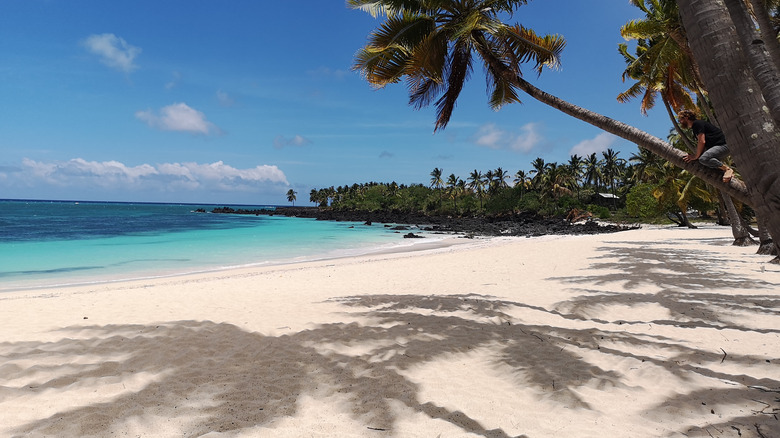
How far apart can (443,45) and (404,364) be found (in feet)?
20.2

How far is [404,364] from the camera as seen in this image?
14.2 feet

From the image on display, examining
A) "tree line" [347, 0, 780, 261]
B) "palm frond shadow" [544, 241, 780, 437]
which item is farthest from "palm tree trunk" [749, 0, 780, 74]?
"palm frond shadow" [544, 241, 780, 437]

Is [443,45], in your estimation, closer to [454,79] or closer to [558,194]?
→ [454,79]

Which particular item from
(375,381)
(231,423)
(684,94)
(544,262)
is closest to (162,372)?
(231,423)

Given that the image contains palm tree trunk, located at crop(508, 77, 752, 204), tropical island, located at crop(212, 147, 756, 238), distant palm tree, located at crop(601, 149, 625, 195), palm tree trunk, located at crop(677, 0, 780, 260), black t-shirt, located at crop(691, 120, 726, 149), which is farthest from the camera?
distant palm tree, located at crop(601, 149, 625, 195)

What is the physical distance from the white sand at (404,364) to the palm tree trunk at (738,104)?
1.73 meters

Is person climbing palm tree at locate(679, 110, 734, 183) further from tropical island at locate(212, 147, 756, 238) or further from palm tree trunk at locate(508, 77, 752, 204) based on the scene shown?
tropical island at locate(212, 147, 756, 238)

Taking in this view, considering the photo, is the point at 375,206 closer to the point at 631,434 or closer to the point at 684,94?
the point at 684,94

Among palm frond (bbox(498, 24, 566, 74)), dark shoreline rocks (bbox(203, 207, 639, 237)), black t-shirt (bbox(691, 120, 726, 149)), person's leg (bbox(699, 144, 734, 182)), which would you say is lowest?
dark shoreline rocks (bbox(203, 207, 639, 237))

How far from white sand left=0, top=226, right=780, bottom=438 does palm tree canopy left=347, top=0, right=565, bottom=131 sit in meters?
4.74

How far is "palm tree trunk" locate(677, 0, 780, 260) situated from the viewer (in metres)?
2.37

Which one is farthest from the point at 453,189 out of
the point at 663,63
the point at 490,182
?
the point at 663,63

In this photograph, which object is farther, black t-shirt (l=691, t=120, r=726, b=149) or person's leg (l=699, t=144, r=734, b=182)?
black t-shirt (l=691, t=120, r=726, b=149)

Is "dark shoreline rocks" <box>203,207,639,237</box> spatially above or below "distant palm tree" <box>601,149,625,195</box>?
below
